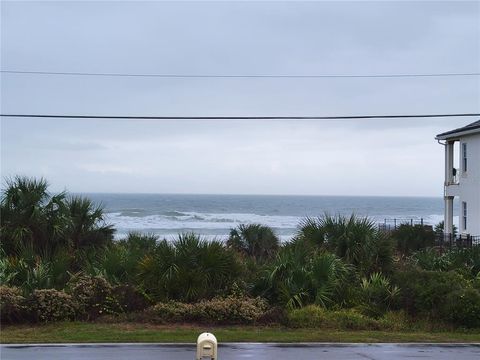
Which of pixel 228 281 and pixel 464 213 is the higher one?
pixel 464 213

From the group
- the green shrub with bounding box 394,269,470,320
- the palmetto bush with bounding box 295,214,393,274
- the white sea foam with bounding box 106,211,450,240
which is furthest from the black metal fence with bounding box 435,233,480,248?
the white sea foam with bounding box 106,211,450,240

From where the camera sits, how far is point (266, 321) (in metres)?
13.4

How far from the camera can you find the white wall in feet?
101

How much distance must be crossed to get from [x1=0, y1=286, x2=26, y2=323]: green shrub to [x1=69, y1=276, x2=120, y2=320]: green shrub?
115 cm

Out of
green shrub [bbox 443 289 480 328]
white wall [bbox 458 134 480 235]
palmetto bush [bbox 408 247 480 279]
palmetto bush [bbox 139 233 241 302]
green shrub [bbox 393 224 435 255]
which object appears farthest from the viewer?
white wall [bbox 458 134 480 235]

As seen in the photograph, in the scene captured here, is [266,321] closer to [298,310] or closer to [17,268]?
[298,310]

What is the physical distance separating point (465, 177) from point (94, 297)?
77.7 ft

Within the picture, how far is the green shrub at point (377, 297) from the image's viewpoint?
1465 centimetres

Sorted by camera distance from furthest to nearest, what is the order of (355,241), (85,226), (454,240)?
(454,240) < (85,226) < (355,241)

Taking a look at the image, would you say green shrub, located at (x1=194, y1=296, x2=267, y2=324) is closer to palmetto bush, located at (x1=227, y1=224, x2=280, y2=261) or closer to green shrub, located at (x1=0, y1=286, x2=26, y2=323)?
green shrub, located at (x1=0, y1=286, x2=26, y2=323)

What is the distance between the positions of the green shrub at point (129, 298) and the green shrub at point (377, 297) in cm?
513

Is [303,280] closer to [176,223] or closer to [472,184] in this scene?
[472,184]

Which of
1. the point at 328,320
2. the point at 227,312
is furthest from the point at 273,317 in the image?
the point at 328,320

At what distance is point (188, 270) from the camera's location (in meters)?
14.8
